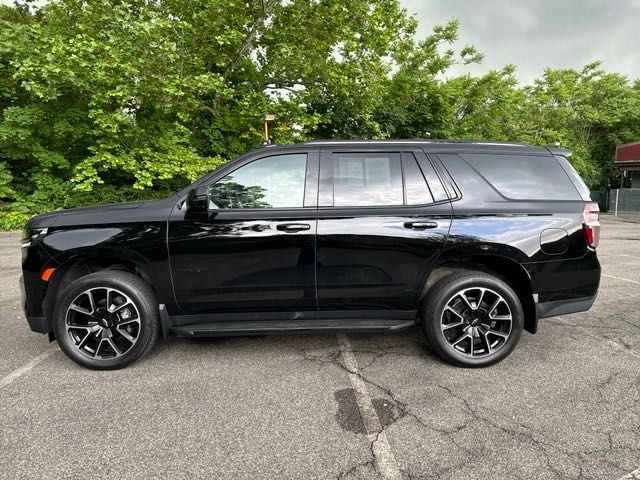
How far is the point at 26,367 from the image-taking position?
317cm

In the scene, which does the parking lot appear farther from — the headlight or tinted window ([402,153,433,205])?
tinted window ([402,153,433,205])

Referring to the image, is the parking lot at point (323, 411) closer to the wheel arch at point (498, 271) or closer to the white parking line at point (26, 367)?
the white parking line at point (26, 367)

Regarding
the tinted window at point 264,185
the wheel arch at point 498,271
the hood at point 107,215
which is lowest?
the wheel arch at point 498,271

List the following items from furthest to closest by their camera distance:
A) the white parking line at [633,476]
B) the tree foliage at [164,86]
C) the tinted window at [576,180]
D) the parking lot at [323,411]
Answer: the tree foliage at [164,86] → the tinted window at [576,180] → the parking lot at [323,411] → the white parking line at [633,476]

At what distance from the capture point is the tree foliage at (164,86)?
9687mm

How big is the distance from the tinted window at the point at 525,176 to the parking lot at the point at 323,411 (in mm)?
1416

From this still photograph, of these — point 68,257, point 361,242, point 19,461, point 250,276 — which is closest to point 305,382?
point 250,276

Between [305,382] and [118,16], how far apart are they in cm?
1037

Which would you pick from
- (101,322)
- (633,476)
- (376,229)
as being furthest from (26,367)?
(633,476)

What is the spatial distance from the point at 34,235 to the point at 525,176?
4126 millimetres

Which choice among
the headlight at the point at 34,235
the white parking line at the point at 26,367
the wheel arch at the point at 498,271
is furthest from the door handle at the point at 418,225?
the white parking line at the point at 26,367

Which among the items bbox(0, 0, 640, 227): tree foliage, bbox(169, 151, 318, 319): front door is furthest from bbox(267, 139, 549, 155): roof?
bbox(0, 0, 640, 227): tree foliage

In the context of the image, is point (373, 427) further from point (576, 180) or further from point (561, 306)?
point (576, 180)

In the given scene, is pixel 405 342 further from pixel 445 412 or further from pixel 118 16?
pixel 118 16
